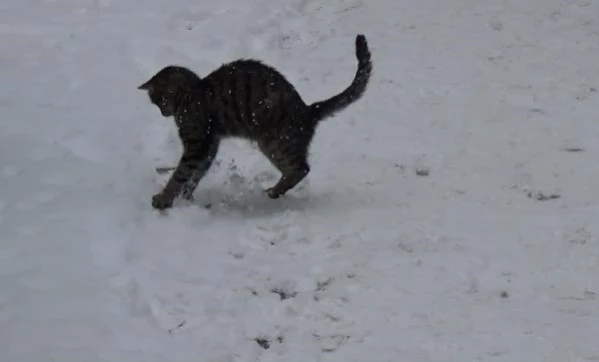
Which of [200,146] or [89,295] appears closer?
[89,295]

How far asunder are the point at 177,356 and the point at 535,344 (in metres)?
1.69

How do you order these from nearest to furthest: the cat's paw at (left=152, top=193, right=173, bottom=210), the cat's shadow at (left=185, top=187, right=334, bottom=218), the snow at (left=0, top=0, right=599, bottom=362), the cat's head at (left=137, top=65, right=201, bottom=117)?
the snow at (left=0, top=0, right=599, bottom=362), the cat's paw at (left=152, top=193, right=173, bottom=210), the cat's shadow at (left=185, top=187, right=334, bottom=218), the cat's head at (left=137, top=65, right=201, bottom=117)

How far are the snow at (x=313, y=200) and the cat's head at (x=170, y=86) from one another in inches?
21.4

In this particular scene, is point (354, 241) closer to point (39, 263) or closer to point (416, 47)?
point (39, 263)

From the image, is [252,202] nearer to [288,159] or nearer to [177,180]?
[288,159]

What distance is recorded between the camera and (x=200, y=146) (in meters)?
6.35

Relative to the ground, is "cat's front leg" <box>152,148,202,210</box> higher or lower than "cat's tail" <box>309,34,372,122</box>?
lower

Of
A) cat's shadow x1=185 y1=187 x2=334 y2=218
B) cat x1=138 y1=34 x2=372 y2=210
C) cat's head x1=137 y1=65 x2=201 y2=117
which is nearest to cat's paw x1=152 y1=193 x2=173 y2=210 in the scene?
cat x1=138 y1=34 x2=372 y2=210

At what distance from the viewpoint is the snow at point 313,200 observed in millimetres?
4906

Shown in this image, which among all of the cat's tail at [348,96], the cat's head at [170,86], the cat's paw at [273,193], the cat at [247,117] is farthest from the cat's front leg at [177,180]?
the cat's tail at [348,96]

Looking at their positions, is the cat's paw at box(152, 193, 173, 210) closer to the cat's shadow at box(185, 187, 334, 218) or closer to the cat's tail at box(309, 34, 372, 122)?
the cat's shadow at box(185, 187, 334, 218)

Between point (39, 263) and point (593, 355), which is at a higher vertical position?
point (39, 263)

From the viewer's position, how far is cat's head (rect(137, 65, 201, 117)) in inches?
255

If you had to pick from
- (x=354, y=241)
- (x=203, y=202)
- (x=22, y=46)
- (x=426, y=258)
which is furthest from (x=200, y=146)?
(x=22, y=46)
